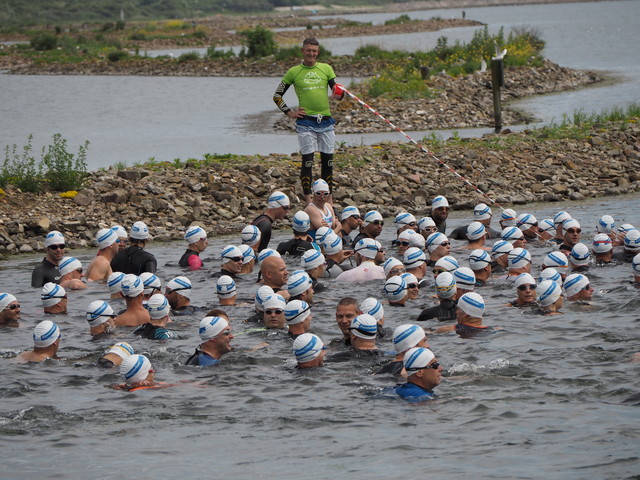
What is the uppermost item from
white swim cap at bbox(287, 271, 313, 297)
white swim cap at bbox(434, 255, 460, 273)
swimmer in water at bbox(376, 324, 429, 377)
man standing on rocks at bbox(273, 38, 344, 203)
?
man standing on rocks at bbox(273, 38, 344, 203)

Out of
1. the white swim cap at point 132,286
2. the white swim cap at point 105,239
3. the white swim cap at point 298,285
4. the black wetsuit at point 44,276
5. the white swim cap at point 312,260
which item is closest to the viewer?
the white swim cap at point 132,286

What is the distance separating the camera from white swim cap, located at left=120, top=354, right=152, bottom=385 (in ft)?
40.3

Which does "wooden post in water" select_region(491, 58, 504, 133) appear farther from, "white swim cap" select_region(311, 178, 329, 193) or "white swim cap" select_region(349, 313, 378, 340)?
"white swim cap" select_region(349, 313, 378, 340)

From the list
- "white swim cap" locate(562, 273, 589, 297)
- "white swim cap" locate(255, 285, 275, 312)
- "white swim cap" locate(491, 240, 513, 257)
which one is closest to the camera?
"white swim cap" locate(255, 285, 275, 312)

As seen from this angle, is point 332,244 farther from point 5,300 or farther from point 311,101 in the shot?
point 5,300

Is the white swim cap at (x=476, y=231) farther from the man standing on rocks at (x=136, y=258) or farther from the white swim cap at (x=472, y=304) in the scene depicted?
the man standing on rocks at (x=136, y=258)

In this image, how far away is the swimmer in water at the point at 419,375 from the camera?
1140cm

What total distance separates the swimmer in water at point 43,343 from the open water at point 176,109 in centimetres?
1712

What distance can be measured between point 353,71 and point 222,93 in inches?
309

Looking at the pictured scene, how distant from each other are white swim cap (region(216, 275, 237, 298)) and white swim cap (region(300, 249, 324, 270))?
4.74 ft

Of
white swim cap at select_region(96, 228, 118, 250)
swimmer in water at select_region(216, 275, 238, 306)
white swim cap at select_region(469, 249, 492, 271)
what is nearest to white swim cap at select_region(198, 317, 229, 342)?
swimmer in water at select_region(216, 275, 238, 306)

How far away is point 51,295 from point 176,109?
34329 mm

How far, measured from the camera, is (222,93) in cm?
5584

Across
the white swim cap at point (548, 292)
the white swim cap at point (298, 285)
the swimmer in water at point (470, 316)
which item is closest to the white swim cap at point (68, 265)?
the white swim cap at point (298, 285)
